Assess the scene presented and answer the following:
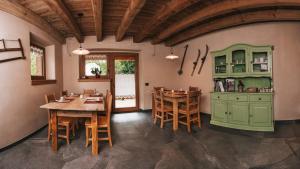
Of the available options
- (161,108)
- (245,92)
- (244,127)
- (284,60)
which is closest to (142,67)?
(161,108)

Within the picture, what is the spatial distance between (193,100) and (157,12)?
7.50ft

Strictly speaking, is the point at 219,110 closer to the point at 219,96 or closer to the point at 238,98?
the point at 219,96

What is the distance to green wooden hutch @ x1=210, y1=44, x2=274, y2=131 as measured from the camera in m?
3.55

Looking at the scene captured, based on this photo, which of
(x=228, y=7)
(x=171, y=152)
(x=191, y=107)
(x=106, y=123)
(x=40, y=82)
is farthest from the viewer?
(x=191, y=107)

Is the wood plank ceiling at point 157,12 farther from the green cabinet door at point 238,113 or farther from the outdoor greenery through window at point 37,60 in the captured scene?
the green cabinet door at point 238,113

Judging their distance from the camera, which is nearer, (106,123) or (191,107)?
(106,123)

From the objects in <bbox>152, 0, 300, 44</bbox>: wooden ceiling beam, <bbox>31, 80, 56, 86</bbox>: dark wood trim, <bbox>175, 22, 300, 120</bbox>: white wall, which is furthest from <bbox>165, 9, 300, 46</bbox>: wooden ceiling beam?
<bbox>31, 80, 56, 86</bbox>: dark wood trim

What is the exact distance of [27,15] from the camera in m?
3.26

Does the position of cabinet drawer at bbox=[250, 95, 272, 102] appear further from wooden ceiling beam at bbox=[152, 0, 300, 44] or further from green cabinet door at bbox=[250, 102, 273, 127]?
wooden ceiling beam at bbox=[152, 0, 300, 44]

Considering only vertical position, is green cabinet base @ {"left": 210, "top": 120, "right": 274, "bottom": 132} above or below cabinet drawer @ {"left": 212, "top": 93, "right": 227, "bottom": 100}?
below

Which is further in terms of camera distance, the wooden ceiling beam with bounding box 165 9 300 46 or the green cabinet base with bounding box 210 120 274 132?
the green cabinet base with bounding box 210 120 274 132

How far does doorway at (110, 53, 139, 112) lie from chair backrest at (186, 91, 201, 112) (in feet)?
8.33

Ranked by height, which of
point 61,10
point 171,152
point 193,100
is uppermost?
point 61,10

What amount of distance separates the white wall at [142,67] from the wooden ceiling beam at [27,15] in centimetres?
97
